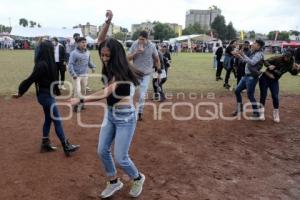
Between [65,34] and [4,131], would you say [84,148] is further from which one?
[65,34]

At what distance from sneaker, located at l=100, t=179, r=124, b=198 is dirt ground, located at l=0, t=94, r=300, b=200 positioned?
0.10 meters

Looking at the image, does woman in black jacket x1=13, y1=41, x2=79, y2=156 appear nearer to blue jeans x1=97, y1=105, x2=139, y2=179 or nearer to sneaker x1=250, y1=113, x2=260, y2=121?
blue jeans x1=97, y1=105, x2=139, y2=179

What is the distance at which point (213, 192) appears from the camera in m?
5.19

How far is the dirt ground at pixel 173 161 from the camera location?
5.18 m

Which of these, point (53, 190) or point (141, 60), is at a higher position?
point (141, 60)

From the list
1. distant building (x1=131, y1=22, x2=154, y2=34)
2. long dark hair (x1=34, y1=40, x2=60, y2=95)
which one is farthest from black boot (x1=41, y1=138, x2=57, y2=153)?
distant building (x1=131, y1=22, x2=154, y2=34)

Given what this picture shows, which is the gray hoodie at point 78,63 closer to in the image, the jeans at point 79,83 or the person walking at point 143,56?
the jeans at point 79,83

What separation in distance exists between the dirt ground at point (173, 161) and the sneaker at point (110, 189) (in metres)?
0.10

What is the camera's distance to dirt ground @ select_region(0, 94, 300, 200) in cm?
518

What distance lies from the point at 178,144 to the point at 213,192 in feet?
7.28

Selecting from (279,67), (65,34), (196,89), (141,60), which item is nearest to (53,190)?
(141,60)

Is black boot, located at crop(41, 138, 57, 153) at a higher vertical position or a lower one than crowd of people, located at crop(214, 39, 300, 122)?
lower

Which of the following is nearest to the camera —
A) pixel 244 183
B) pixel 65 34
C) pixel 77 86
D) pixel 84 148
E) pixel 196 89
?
pixel 244 183

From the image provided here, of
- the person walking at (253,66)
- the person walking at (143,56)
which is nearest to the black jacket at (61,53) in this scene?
the person walking at (143,56)
